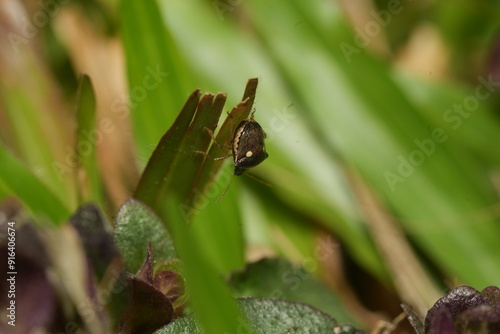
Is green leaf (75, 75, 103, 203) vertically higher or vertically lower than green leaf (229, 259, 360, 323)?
higher

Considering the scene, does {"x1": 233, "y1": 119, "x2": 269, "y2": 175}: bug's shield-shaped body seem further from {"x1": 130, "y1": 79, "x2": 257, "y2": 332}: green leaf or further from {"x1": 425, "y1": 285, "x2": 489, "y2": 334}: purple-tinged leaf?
{"x1": 425, "y1": 285, "x2": 489, "y2": 334}: purple-tinged leaf

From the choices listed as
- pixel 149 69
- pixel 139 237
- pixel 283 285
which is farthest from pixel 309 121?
pixel 139 237

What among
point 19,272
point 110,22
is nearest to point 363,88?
point 110,22

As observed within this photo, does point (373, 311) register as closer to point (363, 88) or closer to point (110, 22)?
point (363, 88)

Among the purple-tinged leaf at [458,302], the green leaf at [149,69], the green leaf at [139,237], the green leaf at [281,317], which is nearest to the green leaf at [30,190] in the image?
the green leaf at [149,69]

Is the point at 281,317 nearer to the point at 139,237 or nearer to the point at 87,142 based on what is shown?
the point at 139,237

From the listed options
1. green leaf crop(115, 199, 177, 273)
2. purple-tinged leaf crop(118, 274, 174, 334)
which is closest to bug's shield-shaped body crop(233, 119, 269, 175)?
green leaf crop(115, 199, 177, 273)

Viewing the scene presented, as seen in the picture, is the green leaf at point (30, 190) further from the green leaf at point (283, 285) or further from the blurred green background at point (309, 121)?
the green leaf at point (283, 285)
